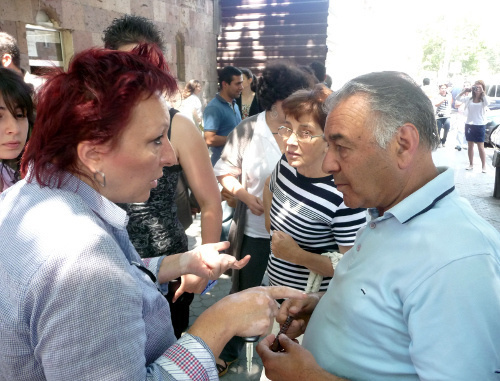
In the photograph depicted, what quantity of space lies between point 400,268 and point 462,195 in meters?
7.53

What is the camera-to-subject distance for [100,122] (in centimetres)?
103

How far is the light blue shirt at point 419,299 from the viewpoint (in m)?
1.02

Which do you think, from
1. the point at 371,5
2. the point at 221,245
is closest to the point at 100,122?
the point at 221,245

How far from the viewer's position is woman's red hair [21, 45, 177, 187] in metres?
1.03

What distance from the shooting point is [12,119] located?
2.39 metres

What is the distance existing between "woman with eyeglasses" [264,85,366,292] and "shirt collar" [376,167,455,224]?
0.70 metres

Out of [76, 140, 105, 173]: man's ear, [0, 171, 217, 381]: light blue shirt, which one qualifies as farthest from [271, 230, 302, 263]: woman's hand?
[76, 140, 105, 173]: man's ear

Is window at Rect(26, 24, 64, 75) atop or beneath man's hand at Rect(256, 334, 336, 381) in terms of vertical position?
atop

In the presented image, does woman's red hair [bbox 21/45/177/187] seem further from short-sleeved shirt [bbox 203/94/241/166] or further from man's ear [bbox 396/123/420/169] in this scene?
short-sleeved shirt [bbox 203/94/241/166]

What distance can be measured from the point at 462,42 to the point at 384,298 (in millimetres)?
49900

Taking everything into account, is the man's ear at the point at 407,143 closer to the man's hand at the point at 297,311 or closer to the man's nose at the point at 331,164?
the man's nose at the point at 331,164

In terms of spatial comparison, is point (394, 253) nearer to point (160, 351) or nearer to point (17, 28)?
point (160, 351)

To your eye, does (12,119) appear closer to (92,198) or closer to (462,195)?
(92,198)

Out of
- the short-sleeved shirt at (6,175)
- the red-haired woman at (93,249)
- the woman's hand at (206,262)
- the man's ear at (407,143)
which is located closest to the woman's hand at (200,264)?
the woman's hand at (206,262)
